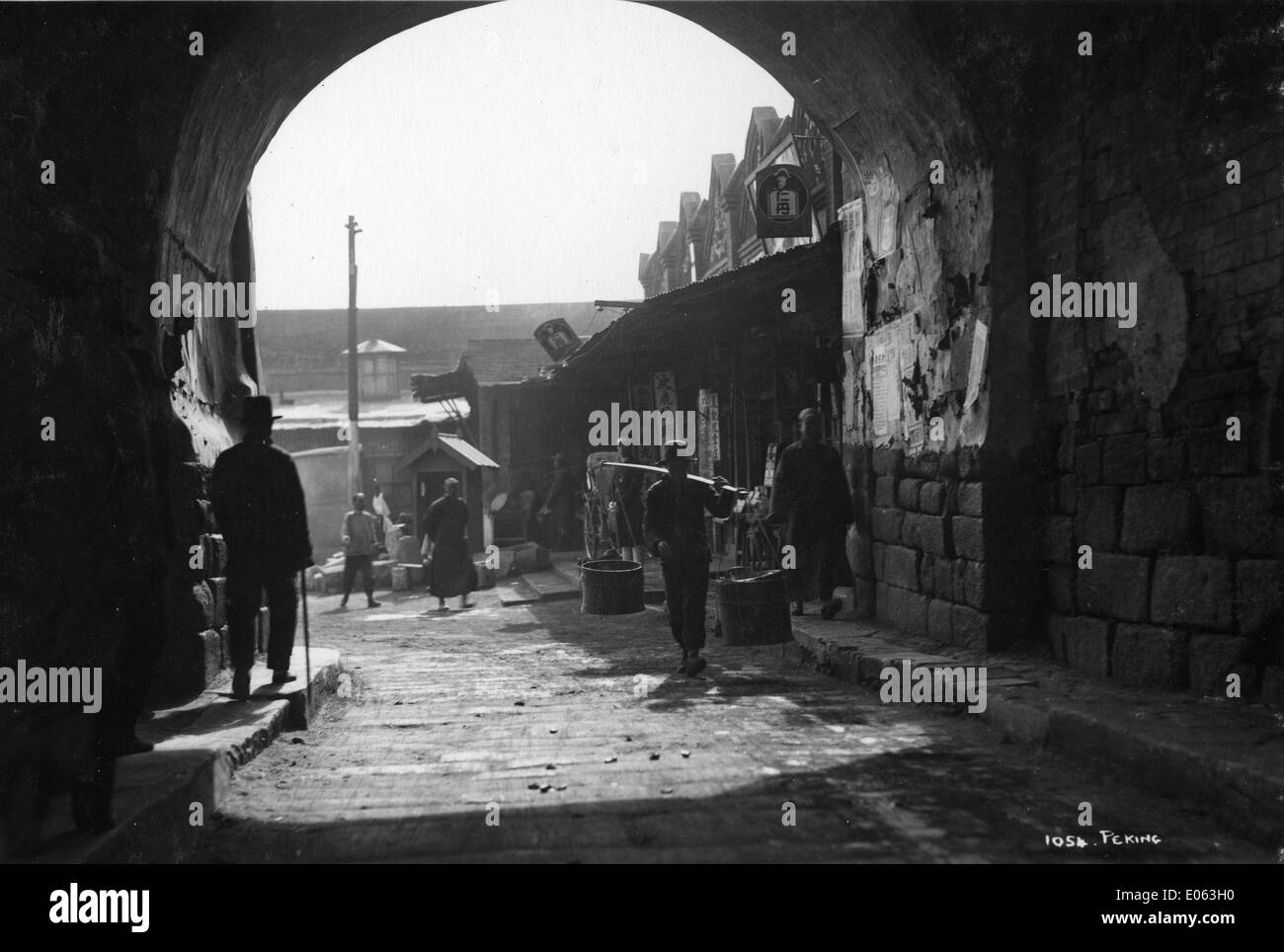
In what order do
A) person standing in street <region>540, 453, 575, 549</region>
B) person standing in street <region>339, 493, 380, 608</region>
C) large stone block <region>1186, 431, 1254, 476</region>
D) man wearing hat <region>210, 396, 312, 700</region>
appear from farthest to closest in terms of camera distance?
person standing in street <region>540, 453, 575, 549</region>, person standing in street <region>339, 493, 380, 608</region>, man wearing hat <region>210, 396, 312, 700</region>, large stone block <region>1186, 431, 1254, 476</region>

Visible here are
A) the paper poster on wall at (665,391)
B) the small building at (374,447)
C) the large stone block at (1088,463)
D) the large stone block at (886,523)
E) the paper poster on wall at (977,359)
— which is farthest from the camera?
the small building at (374,447)

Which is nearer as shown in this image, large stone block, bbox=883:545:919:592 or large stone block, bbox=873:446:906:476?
large stone block, bbox=883:545:919:592

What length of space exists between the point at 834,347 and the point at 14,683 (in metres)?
9.99

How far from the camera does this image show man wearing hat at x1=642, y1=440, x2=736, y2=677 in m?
8.09

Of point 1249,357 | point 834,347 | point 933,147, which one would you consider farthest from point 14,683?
point 834,347

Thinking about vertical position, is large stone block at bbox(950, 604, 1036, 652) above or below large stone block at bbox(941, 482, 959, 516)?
below

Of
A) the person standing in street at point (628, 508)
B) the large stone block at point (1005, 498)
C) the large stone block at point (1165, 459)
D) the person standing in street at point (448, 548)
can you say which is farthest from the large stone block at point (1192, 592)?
the person standing in street at point (448, 548)

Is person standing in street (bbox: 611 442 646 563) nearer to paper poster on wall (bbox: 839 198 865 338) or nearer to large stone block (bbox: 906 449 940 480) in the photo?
paper poster on wall (bbox: 839 198 865 338)

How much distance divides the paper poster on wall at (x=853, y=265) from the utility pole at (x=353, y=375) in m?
19.3

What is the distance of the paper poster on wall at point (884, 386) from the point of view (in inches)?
342

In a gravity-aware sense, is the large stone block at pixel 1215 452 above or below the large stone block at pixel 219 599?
above

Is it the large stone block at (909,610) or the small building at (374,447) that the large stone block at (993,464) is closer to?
the large stone block at (909,610)

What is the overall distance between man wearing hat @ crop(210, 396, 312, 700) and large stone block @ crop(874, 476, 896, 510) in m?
4.51

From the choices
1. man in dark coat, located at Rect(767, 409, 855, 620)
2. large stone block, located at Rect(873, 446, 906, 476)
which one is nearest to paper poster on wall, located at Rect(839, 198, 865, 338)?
man in dark coat, located at Rect(767, 409, 855, 620)
